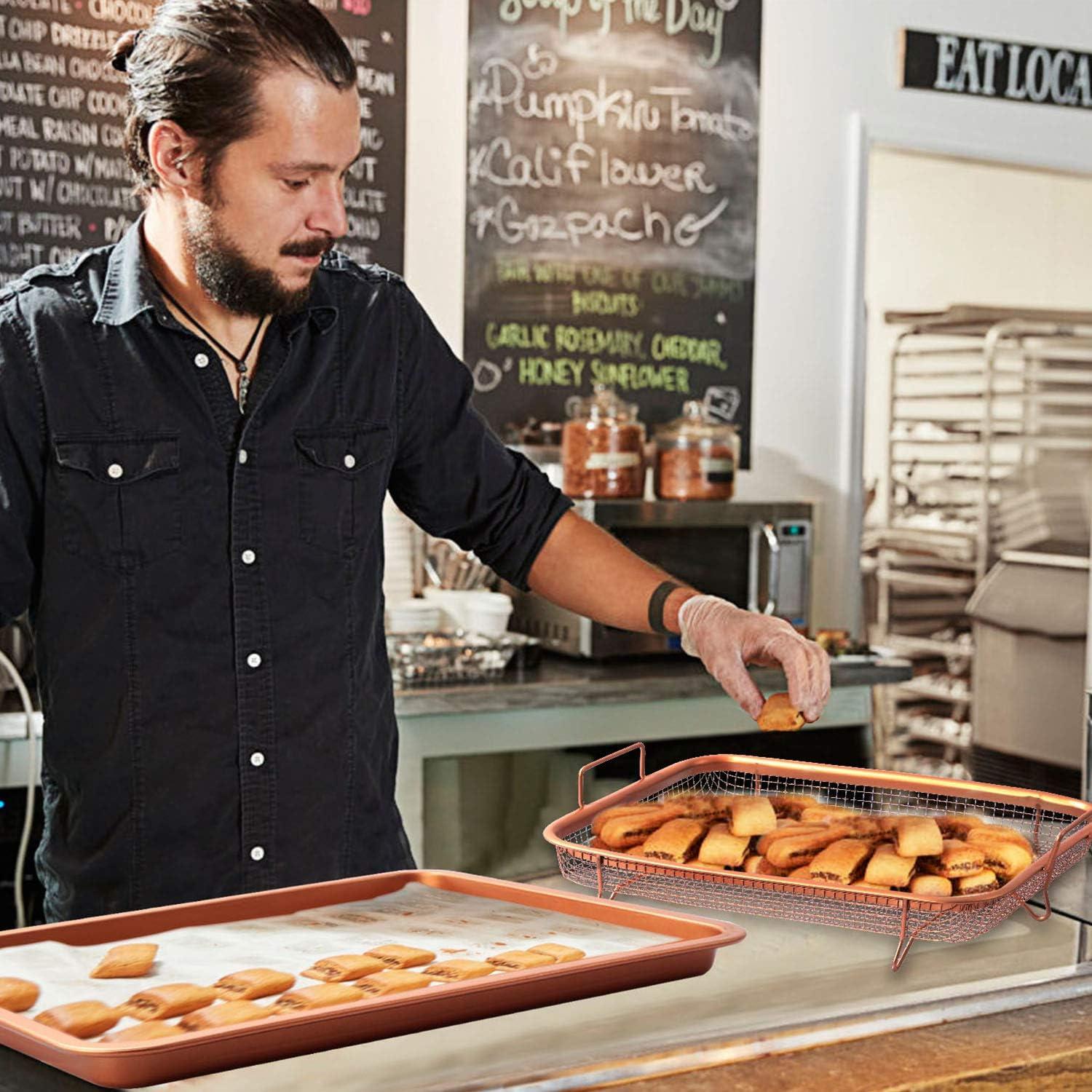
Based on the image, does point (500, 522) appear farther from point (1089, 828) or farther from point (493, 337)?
point (493, 337)

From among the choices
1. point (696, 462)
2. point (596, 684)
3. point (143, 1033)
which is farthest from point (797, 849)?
point (696, 462)

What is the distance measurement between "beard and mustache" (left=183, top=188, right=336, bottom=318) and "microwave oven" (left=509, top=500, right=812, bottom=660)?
179 centimetres

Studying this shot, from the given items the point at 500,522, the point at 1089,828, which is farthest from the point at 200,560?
the point at 1089,828

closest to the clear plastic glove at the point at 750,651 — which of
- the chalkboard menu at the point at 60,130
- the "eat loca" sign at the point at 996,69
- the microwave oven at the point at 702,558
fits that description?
the microwave oven at the point at 702,558

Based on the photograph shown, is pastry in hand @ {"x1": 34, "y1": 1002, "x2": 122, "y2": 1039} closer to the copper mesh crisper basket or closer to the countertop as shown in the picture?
the copper mesh crisper basket

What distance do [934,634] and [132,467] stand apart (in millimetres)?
4693

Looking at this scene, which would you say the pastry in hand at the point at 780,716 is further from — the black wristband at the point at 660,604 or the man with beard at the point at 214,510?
the black wristband at the point at 660,604

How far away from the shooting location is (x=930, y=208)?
247 inches

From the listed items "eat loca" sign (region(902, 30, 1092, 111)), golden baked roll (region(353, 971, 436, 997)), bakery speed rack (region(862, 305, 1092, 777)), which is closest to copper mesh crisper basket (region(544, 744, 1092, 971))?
golden baked roll (region(353, 971, 436, 997))

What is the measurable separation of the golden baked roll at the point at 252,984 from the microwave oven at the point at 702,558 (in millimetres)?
2438

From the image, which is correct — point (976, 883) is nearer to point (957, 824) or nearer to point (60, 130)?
point (957, 824)

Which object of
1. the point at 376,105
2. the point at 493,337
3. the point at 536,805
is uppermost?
the point at 376,105

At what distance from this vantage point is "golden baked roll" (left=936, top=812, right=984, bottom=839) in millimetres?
1576

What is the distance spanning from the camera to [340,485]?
1971 mm
